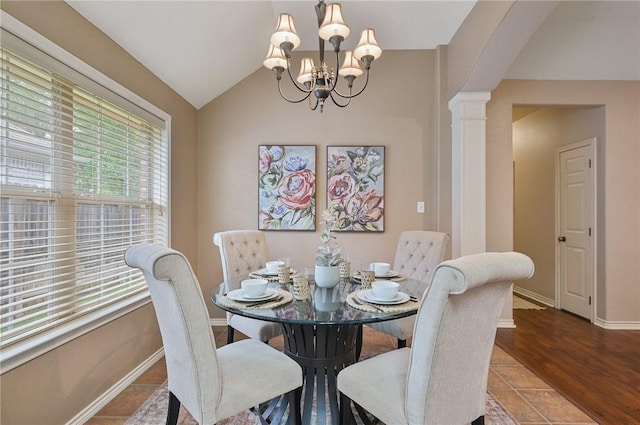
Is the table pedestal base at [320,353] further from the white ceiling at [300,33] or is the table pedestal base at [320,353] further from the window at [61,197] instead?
the white ceiling at [300,33]

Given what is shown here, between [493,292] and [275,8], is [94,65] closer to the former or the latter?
[275,8]

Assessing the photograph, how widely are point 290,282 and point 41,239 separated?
1306mm

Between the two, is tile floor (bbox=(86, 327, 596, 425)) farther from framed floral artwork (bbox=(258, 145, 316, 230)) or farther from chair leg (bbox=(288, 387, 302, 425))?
framed floral artwork (bbox=(258, 145, 316, 230))

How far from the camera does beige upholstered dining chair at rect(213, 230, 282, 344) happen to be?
2.01 m

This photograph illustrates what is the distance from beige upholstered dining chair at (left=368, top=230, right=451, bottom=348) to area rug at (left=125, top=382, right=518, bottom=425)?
61 centimetres

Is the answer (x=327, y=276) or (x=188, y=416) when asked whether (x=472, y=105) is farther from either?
(x=188, y=416)

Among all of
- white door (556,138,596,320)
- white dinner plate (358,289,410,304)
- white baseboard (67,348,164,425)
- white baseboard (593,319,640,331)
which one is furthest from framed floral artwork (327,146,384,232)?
white baseboard (593,319,640,331)

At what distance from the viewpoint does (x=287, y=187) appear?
3232 mm

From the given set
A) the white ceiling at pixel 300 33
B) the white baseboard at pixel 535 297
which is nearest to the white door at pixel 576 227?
the white baseboard at pixel 535 297

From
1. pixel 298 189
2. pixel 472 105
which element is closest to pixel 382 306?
pixel 298 189

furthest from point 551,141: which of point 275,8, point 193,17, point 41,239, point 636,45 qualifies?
point 41,239

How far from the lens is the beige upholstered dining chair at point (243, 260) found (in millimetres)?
2010

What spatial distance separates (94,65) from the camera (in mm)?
1874

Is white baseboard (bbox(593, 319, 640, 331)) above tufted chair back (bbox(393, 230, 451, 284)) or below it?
below
